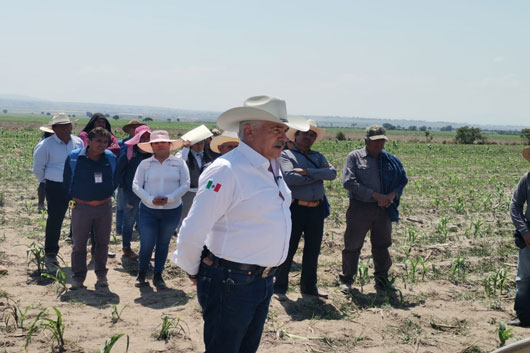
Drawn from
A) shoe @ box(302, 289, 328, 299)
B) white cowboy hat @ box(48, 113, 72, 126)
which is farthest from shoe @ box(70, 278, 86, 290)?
shoe @ box(302, 289, 328, 299)

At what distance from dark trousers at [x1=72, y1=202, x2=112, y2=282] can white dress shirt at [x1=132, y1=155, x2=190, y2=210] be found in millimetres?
474

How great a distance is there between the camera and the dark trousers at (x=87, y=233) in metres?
6.56

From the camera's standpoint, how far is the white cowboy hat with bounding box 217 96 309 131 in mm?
3275

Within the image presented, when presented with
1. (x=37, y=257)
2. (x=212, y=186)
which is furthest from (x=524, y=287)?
(x=37, y=257)

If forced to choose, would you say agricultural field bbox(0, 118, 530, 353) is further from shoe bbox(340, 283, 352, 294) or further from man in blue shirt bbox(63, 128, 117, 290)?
man in blue shirt bbox(63, 128, 117, 290)

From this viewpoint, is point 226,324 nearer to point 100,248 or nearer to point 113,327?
point 113,327

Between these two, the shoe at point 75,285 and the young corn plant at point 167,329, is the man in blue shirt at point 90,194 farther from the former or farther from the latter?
the young corn plant at point 167,329

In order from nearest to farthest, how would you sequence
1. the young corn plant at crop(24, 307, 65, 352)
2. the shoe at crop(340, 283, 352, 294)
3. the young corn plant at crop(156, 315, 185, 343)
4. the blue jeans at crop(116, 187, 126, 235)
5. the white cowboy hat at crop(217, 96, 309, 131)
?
the white cowboy hat at crop(217, 96, 309, 131), the young corn plant at crop(24, 307, 65, 352), the young corn plant at crop(156, 315, 185, 343), the shoe at crop(340, 283, 352, 294), the blue jeans at crop(116, 187, 126, 235)

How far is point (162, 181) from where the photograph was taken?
684cm

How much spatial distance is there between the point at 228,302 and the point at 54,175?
16.7 ft

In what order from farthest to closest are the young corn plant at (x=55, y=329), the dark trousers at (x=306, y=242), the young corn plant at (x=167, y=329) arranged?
the dark trousers at (x=306, y=242), the young corn plant at (x=167, y=329), the young corn plant at (x=55, y=329)

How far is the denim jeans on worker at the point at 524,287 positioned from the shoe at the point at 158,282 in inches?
165

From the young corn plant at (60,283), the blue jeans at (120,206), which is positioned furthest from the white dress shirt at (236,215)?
the blue jeans at (120,206)

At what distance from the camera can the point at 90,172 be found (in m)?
6.53
